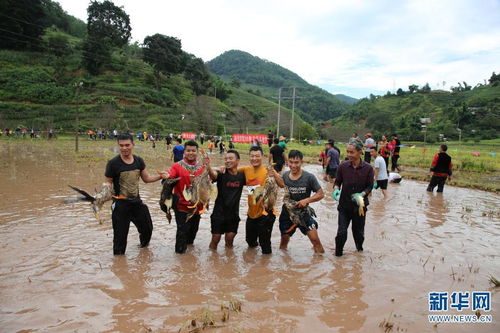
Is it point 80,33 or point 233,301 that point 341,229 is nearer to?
point 233,301

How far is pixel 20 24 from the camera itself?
57.6 meters

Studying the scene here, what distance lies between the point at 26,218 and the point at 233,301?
5111mm

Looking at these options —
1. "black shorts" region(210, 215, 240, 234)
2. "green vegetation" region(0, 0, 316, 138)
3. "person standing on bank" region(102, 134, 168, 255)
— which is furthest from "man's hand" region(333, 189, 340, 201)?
"green vegetation" region(0, 0, 316, 138)

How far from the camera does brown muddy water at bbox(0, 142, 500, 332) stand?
333cm

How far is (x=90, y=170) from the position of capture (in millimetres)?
13359

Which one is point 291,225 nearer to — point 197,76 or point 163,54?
point 163,54

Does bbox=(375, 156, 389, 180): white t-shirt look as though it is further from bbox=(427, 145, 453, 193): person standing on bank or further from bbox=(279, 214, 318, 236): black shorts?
A: bbox=(279, 214, 318, 236): black shorts

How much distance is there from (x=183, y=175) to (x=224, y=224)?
974mm

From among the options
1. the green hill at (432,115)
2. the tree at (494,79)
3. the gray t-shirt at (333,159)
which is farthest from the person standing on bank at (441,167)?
the tree at (494,79)

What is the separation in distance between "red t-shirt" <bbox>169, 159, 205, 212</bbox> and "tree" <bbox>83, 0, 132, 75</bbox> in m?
61.5

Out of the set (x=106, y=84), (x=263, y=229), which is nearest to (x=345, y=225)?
(x=263, y=229)

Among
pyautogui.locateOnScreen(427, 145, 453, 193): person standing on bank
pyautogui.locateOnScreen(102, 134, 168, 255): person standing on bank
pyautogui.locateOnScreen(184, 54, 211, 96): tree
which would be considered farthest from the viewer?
pyautogui.locateOnScreen(184, 54, 211, 96): tree

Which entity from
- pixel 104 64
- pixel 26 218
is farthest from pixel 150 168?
pixel 104 64

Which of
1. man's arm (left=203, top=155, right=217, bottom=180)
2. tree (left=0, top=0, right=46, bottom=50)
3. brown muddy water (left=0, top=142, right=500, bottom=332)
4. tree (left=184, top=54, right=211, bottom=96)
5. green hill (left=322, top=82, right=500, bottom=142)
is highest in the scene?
tree (left=0, top=0, right=46, bottom=50)
